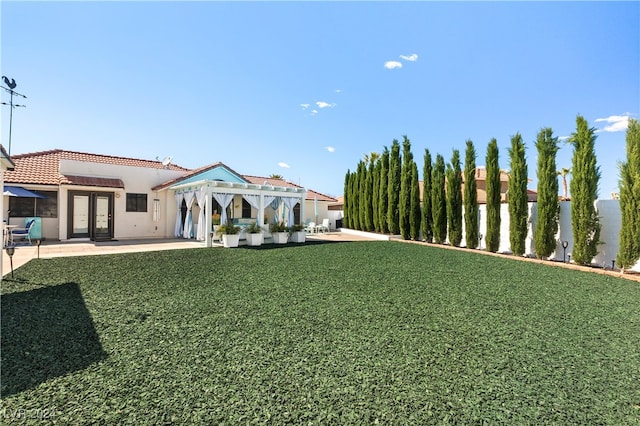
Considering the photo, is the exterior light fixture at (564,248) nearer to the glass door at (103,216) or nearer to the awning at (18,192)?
the glass door at (103,216)

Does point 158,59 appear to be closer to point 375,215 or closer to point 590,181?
point 375,215

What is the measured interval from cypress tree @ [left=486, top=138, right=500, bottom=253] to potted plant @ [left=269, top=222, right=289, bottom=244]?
9.76m

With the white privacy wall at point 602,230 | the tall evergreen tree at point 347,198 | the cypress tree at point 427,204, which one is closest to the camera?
the white privacy wall at point 602,230

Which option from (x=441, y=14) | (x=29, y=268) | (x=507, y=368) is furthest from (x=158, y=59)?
(x=507, y=368)

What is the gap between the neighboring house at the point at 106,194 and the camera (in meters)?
14.2

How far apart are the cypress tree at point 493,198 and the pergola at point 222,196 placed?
31.0ft

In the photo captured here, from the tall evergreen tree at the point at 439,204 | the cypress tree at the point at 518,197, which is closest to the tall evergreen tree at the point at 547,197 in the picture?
the cypress tree at the point at 518,197

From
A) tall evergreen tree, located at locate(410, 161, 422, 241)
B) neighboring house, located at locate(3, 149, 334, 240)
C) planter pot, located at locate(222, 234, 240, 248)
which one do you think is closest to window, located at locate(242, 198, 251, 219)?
neighboring house, located at locate(3, 149, 334, 240)

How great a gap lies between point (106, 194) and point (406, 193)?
16.8 metres

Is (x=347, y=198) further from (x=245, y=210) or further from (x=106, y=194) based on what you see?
(x=106, y=194)

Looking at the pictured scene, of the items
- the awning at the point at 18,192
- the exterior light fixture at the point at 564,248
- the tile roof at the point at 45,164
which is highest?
the tile roof at the point at 45,164

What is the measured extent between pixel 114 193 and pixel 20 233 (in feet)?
13.5

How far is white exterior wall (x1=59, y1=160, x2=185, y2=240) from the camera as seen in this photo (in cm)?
1438

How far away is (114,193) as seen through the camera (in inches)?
612
